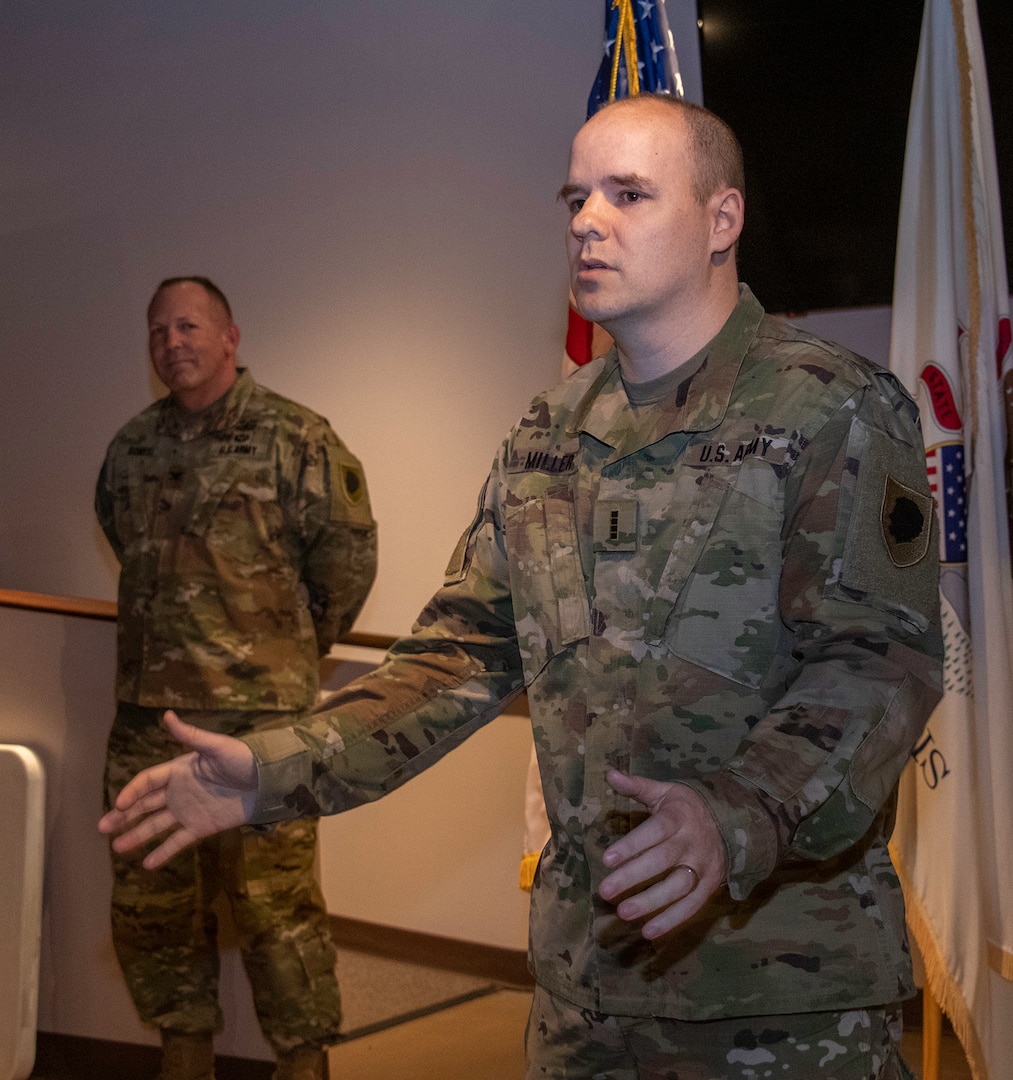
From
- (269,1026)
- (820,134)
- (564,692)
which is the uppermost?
(820,134)

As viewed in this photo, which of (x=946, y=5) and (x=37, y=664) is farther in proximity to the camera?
(x=37, y=664)

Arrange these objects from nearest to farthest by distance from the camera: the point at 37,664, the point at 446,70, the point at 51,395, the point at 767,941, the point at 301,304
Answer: the point at 767,941 → the point at 37,664 → the point at 446,70 → the point at 301,304 → the point at 51,395

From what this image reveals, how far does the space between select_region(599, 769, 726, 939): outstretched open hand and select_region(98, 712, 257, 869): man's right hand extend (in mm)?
475

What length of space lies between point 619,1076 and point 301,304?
3.15 m

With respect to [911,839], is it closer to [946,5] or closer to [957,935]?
[957,935]

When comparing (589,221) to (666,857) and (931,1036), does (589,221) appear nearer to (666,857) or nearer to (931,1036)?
(666,857)

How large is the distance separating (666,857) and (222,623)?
2.14 meters

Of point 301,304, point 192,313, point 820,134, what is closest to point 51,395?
point 301,304

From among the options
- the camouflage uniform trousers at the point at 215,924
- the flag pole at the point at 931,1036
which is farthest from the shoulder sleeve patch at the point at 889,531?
the camouflage uniform trousers at the point at 215,924

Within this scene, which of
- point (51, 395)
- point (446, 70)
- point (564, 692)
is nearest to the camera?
point (564, 692)

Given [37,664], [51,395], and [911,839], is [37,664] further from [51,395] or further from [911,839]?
[911,839]

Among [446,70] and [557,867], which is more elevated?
[446,70]

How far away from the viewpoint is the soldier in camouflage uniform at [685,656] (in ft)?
3.67

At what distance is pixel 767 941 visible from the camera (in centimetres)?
118
